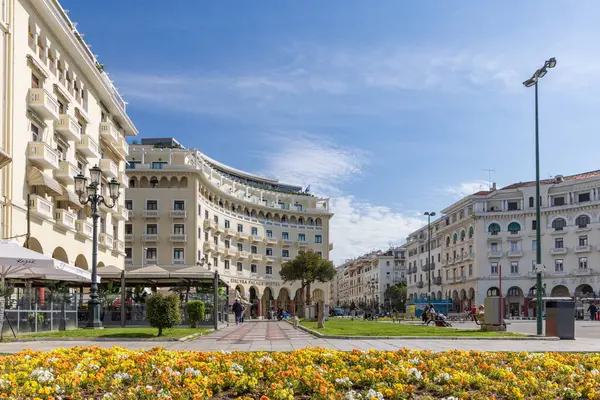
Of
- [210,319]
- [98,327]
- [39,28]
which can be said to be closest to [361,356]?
[98,327]

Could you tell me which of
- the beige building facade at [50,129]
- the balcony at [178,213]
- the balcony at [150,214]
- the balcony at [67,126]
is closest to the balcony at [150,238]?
the balcony at [150,214]

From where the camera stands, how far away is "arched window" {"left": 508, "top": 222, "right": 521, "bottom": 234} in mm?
85125

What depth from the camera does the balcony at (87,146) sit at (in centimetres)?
3962

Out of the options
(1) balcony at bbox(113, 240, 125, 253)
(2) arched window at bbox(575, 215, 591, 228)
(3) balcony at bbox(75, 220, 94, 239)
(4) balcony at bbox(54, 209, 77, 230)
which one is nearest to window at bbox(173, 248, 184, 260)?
(1) balcony at bbox(113, 240, 125, 253)

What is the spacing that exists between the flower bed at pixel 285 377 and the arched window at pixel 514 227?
258ft

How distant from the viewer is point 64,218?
3525 centimetres

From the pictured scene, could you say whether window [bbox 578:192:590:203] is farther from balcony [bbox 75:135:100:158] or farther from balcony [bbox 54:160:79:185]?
balcony [bbox 54:160:79:185]

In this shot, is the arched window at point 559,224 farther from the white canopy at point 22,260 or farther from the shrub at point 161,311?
the white canopy at point 22,260

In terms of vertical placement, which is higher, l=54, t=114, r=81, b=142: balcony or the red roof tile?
the red roof tile

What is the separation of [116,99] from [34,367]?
42218 mm

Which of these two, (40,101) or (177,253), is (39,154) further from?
(177,253)

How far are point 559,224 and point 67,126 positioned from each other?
65.1 m

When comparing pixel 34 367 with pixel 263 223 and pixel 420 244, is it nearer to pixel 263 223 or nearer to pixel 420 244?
pixel 263 223

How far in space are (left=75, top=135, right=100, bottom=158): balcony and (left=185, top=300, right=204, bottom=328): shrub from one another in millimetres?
14891
